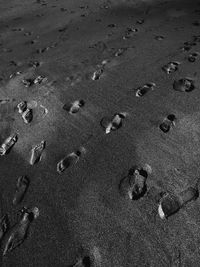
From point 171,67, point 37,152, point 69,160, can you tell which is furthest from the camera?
point 171,67

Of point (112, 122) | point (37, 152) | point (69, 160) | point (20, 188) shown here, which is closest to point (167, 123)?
point (112, 122)

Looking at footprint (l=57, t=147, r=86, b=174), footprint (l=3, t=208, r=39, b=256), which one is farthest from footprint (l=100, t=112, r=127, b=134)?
footprint (l=3, t=208, r=39, b=256)

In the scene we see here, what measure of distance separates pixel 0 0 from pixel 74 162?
16.6 feet

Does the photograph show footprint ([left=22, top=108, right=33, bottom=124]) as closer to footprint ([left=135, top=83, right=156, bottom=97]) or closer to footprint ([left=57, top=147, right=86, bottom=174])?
footprint ([left=57, top=147, right=86, bottom=174])

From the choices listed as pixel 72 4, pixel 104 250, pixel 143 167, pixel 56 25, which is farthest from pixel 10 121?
pixel 72 4

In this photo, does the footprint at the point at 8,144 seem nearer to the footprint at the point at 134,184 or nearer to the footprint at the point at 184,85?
the footprint at the point at 134,184

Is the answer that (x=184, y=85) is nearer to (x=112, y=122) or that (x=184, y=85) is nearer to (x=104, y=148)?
(x=112, y=122)

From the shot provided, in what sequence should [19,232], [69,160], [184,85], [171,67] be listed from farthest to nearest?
1. [171,67]
2. [184,85]
3. [69,160]
4. [19,232]

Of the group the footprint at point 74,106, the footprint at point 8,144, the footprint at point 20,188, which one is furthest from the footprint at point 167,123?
the footprint at point 8,144

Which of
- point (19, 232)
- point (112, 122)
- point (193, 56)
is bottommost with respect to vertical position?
point (19, 232)

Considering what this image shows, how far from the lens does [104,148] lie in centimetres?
189

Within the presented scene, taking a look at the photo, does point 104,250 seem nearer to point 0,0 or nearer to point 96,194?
point 96,194

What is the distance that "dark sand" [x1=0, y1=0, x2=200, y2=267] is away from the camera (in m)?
1.40

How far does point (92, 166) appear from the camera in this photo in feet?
5.88
